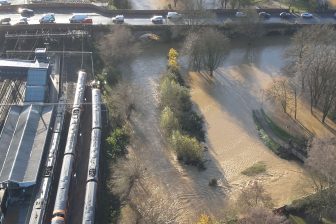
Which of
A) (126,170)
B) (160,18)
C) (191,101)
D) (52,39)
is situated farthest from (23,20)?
(126,170)

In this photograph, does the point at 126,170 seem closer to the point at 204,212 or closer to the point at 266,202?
the point at 204,212

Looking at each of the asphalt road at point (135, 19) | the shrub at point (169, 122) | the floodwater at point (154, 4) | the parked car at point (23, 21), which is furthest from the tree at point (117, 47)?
the floodwater at point (154, 4)

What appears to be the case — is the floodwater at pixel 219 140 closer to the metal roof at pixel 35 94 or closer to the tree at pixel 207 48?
the tree at pixel 207 48

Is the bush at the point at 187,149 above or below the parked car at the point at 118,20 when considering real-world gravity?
below

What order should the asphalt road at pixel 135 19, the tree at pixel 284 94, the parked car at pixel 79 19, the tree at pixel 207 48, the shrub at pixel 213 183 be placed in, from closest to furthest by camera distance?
1. the shrub at pixel 213 183
2. the tree at pixel 284 94
3. the tree at pixel 207 48
4. the parked car at pixel 79 19
5. the asphalt road at pixel 135 19

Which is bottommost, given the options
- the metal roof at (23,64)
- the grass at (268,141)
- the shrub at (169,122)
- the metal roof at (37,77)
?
the grass at (268,141)

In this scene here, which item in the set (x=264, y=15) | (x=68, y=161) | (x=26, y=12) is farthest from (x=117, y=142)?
(x=264, y=15)

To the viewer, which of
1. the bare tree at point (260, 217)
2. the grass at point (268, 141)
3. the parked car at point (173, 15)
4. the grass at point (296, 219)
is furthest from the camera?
the parked car at point (173, 15)

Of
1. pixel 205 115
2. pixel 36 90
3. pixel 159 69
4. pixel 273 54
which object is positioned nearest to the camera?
pixel 36 90
